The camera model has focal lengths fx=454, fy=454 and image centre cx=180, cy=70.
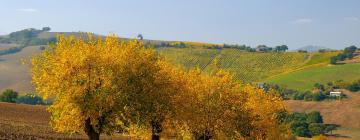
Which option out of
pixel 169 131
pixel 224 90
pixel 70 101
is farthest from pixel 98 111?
pixel 224 90

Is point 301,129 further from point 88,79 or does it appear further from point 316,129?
point 88,79

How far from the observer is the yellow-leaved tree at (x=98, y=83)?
139ft

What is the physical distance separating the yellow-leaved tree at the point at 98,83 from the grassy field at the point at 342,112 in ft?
406

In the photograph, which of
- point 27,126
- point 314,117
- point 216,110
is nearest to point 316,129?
point 314,117

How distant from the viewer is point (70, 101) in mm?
42500

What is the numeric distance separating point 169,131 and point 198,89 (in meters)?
6.34

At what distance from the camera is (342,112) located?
7249 inches

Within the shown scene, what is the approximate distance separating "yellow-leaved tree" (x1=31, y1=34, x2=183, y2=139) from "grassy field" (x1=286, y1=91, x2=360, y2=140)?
406ft

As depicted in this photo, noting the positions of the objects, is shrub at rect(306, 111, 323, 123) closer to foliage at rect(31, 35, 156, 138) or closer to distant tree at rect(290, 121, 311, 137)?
distant tree at rect(290, 121, 311, 137)

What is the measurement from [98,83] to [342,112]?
525 ft

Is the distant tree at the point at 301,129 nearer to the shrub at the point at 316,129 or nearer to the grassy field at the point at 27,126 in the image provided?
the shrub at the point at 316,129

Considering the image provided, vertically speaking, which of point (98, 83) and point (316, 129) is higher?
point (98, 83)

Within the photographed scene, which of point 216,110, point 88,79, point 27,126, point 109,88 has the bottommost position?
point 27,126

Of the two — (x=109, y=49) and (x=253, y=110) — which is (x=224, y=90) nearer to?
(x=253, y=110)
